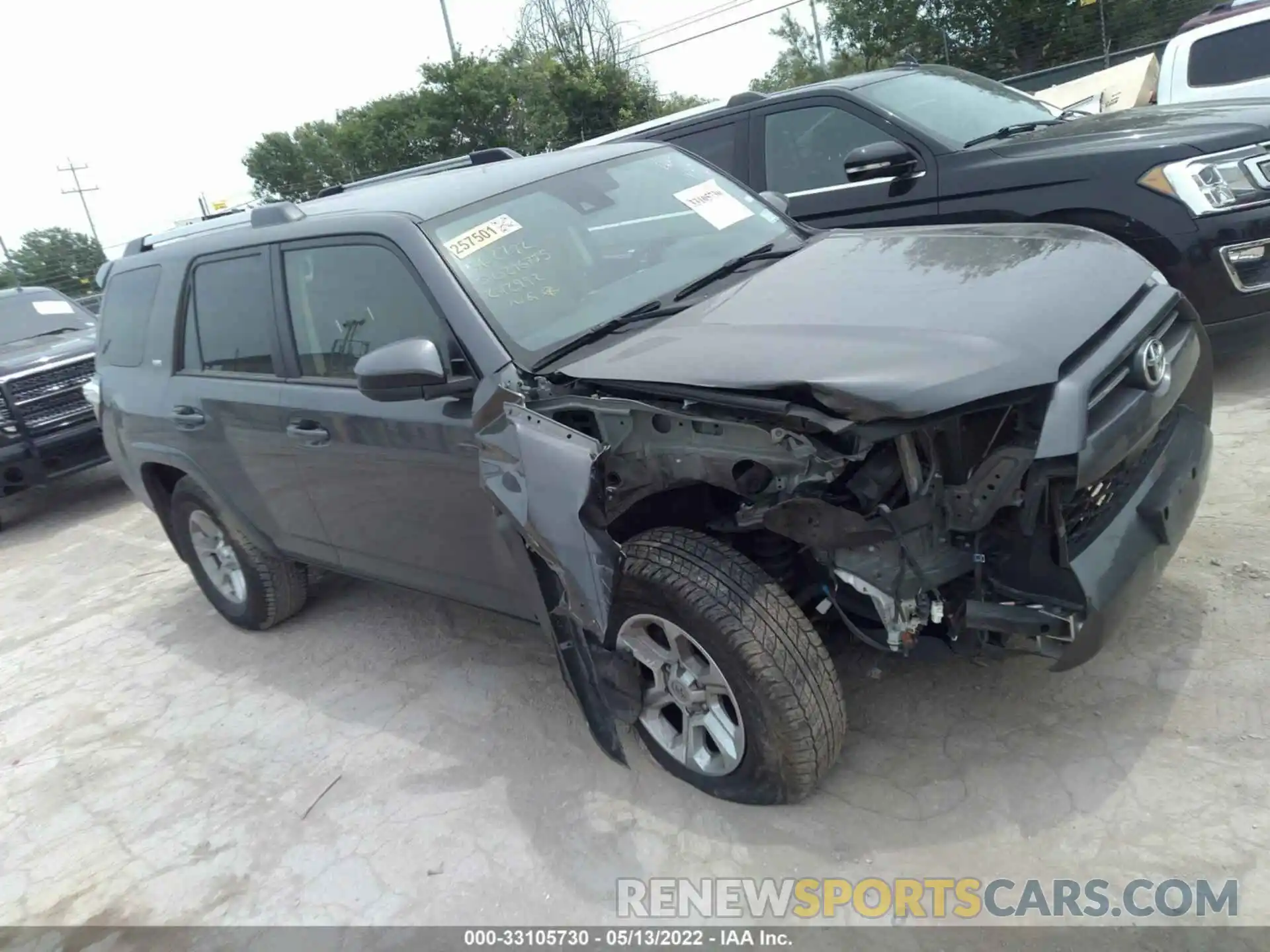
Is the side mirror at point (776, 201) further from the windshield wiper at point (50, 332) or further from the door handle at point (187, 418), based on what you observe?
the windshield wiper at point (50, 332)

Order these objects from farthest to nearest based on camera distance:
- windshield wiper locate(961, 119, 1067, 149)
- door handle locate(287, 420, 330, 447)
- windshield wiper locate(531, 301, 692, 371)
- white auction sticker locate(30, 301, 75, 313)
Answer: white auction sticker locate(30, 301, 75, 313) < windshield wiper locate(961, 119, 1067, 149) < door handle locate(287, 420, 330, 447) < windshield wiper locate(531, 301, 692, 371)

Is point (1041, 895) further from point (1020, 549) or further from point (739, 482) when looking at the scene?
point (739, 482)

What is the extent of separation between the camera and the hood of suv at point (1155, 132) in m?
4.49

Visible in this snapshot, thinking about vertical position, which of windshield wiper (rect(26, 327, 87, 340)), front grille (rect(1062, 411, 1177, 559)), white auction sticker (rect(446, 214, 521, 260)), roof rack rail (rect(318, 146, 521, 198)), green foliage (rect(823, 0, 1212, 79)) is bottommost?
front grille (rect(1062, 411, 1177, 559))

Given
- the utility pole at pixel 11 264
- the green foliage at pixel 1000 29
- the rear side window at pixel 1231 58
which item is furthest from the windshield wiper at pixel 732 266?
the utility pole at pixel 11 264

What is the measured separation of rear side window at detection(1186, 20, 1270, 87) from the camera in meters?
7.48

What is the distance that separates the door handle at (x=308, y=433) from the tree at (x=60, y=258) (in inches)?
1504

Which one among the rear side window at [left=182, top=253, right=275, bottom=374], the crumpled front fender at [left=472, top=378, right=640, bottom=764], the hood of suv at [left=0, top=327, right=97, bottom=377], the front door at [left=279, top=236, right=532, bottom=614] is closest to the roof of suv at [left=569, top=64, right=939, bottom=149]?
the rear side window at [left=182, top=253, right=275, bottom=374]

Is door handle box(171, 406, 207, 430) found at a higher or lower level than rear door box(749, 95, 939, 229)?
lower

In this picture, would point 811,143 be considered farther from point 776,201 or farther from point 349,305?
point 349,305

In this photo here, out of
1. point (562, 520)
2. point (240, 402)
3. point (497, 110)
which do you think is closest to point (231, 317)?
point (240, 402)

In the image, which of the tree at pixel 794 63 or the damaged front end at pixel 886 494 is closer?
the damaged front end at pixel 886 494

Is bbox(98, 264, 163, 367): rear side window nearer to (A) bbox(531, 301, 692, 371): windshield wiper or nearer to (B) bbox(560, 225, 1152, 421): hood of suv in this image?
(A) bbox(531, 301, 692, 371): windshield wiper

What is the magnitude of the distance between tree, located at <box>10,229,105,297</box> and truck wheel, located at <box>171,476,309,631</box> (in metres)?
36.8
